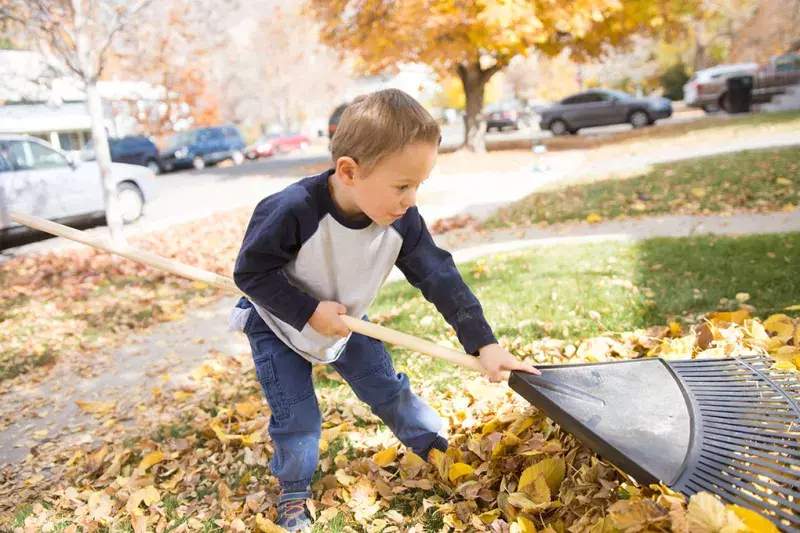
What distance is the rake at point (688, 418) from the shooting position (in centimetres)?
173

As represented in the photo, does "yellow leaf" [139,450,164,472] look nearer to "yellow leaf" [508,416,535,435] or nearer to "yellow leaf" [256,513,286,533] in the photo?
"yellow leaf" [256,513,286,533]

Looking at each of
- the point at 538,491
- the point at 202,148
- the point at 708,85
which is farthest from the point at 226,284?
the point at 708,85

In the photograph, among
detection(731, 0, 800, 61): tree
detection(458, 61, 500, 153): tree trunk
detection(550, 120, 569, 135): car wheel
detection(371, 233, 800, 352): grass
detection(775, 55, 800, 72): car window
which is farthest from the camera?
detection(731, 0, 800, 61): tree

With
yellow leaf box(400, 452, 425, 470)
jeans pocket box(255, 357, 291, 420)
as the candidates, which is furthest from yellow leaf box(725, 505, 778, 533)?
jeans pocket box(255, 357, 291, 420)

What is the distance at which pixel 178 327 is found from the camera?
5047 millimetres

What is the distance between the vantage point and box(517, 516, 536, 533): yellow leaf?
1.87m

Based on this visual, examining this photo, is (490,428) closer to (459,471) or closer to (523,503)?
(459,471)

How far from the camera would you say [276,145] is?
2766 centimetres

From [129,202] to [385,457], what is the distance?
30.0 feet

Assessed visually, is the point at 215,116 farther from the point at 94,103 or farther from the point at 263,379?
the point at 263,379

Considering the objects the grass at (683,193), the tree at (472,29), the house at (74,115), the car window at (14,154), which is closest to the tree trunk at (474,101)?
the tree at (472,29)

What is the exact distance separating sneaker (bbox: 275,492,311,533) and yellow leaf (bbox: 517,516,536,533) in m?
0.79

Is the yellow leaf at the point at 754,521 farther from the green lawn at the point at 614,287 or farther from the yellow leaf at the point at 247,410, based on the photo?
the yellow leaf at the point at 247,410

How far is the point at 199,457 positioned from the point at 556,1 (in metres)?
10.2
